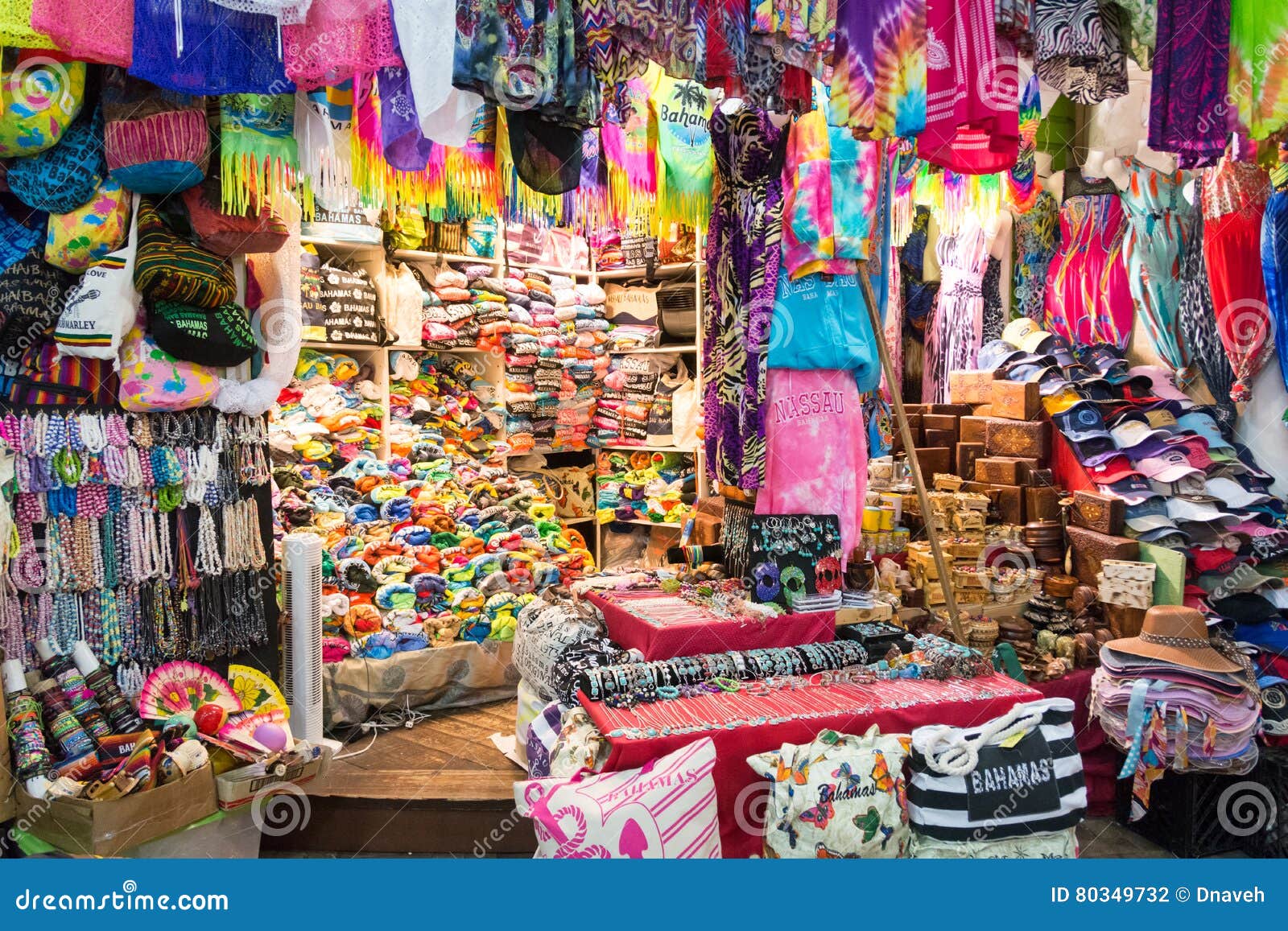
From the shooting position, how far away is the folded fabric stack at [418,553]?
4234mm

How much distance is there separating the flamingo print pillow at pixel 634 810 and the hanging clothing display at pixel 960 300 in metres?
3.70

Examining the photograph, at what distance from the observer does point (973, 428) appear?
16.1 ft

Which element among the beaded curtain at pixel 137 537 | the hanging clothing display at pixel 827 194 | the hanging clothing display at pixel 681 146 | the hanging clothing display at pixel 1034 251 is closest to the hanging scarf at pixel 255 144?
the beaded curtain at pixel 137 537

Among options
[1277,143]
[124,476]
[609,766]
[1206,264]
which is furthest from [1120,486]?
[124,476]

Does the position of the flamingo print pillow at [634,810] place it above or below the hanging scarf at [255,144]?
below

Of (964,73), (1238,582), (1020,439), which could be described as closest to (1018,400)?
(1020,439)

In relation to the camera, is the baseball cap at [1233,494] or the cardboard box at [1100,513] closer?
the baseball cap at [1233,494]

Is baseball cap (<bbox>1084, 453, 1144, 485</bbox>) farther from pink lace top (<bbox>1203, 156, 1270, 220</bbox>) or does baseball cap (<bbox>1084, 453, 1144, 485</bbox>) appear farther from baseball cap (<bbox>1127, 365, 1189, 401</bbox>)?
pink lace top (<bbox>1203, 156, 1270, 220</bbox>)

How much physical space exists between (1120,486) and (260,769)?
3.62 meters

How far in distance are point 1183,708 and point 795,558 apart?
4.59 ft

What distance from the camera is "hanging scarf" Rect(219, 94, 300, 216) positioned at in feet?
9.18

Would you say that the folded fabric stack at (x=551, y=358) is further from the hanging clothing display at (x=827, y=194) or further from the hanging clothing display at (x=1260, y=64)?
the hanging clothing display at (x=1260, y=64)

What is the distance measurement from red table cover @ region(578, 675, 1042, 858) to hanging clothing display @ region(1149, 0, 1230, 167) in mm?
1961

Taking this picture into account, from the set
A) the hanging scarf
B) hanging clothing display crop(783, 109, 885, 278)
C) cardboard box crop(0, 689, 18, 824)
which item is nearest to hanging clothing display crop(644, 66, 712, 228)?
hanging clothing display crop(783, 109, 885, 278)
